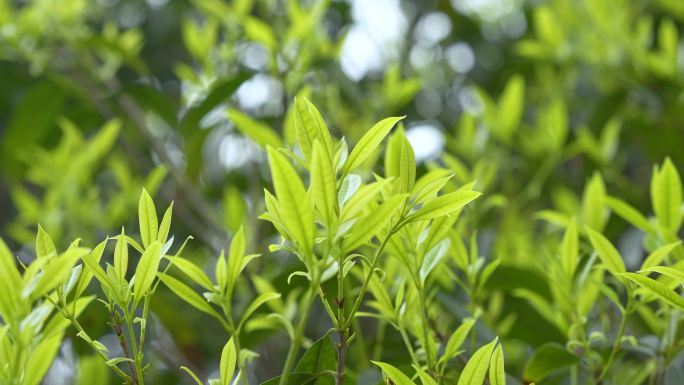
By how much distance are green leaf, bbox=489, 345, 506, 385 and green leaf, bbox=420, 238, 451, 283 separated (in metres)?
0.09

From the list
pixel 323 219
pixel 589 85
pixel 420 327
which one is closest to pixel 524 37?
pixel 589 85

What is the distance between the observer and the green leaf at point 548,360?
750mm

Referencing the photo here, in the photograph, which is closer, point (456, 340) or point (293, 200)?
point (293, 200)

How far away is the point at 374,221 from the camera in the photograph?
506 millimetres

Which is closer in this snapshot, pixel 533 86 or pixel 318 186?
pixel 318 186

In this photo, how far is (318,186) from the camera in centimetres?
50

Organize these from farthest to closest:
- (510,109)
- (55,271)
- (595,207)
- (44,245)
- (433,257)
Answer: (510,109), (595,207), (433,257), (44,245), (55,271)

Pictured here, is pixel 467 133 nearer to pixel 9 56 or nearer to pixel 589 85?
pixel 589 85

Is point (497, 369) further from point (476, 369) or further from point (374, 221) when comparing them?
point (374, 221)

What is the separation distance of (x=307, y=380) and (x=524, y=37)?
155 centimetres

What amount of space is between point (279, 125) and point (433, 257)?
2.18 ft

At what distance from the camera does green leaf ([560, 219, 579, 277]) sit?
748mm

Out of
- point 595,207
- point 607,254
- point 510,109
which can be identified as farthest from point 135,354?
point 510,109

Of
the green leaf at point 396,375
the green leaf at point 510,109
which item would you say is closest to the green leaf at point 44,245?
the green leaf at point 396,375
